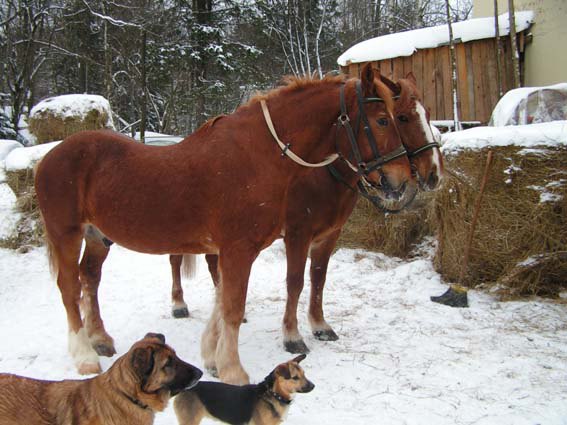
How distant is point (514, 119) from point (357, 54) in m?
4.68

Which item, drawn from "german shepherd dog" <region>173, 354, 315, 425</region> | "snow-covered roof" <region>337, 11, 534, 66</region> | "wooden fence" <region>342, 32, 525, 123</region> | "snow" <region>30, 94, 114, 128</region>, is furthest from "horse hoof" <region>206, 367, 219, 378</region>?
"snow-covered roof" <region>337, 11, 534, 66</region>

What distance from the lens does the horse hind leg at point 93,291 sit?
158 inches

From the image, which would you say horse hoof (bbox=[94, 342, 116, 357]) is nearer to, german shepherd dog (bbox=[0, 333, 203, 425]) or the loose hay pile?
german shepherd dog (bbox=[0, 333, 203, 425])

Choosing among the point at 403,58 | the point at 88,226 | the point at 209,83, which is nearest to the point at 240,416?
the point at 88,226

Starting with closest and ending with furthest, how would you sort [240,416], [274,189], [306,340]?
[240,416], [274,189], [306,340]

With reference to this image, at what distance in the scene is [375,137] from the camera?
314cm

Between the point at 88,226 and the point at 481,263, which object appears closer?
the point at 88,226

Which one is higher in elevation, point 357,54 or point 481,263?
point 357,54

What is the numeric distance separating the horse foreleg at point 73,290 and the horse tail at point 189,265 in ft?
4.18

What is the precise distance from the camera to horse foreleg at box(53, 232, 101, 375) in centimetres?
367

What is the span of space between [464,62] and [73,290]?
938cm

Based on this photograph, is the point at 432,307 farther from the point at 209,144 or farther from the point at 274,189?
the point at 209,144

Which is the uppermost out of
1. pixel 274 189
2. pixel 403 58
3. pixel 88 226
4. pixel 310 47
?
pixel 310 47

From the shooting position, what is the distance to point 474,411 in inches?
113
